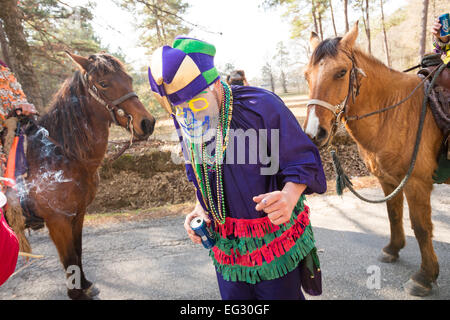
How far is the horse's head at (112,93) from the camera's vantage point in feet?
9.20

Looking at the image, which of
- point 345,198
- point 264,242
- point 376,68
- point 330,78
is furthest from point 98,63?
point 345,198

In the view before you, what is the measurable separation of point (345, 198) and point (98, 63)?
4.75 metres

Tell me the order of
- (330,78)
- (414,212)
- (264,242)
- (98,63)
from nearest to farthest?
(264,242), (330,78), (414,212), (98,63)

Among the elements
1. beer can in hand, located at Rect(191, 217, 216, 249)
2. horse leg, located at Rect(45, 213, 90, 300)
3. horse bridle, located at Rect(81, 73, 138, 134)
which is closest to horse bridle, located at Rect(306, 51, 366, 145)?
beer can in hand, located at Rect(191, 217, 216, 249)

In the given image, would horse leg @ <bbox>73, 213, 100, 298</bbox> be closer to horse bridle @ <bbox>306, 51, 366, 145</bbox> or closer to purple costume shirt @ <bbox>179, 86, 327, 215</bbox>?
purple costume shirt @ <bbox>179, 86, 327, 215</bbox>

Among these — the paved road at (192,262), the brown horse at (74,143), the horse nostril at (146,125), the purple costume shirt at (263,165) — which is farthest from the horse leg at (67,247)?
the purple costume shirt at (263,165)

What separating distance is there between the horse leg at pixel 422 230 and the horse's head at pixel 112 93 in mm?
2846

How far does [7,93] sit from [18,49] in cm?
446

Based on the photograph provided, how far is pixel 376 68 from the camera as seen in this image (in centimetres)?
268

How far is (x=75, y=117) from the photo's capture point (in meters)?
2.81

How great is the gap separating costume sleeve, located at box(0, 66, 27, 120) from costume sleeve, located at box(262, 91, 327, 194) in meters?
2.93

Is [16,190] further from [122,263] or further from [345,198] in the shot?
[345,198]

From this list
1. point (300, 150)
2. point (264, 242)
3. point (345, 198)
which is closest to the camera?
point (300, 150)

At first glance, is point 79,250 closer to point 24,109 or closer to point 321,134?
point 24,109
